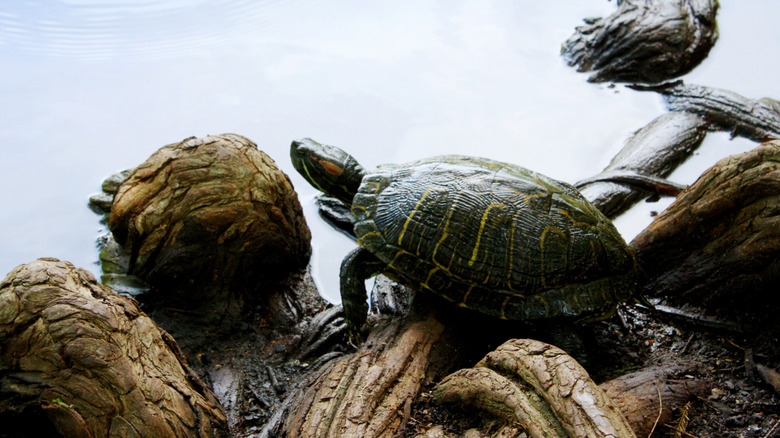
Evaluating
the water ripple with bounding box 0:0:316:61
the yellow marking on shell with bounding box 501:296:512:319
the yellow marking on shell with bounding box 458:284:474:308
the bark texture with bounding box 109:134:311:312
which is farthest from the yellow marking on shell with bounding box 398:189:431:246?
the water ripple with bounding box 0:0:316:61

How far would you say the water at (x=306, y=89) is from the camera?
14.3 feet

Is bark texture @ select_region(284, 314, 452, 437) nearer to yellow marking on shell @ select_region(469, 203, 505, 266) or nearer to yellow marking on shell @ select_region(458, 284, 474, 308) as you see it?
yellow marking on shell @ select_region(458, 284, 474, 308)

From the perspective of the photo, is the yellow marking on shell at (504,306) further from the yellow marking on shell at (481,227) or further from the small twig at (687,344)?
the small twig at (687,344)

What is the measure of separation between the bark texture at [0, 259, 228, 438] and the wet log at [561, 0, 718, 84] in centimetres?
515

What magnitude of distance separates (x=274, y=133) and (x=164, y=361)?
285cm

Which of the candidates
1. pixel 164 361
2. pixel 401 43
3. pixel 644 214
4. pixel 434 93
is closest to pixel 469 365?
pixel 164 361

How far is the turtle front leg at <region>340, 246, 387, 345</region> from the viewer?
2975mm

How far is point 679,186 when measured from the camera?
4059mm

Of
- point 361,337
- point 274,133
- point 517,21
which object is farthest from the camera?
point 517,21

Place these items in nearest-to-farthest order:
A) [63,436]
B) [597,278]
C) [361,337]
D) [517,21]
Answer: [63,436] < [597,278] < [361,337] < [517,21]

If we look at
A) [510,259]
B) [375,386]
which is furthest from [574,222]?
[375,386]

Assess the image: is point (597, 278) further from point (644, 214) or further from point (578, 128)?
point (578, 128)

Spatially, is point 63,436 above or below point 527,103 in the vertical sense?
below

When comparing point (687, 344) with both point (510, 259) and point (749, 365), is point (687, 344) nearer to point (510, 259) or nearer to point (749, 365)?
point (749, 365)
